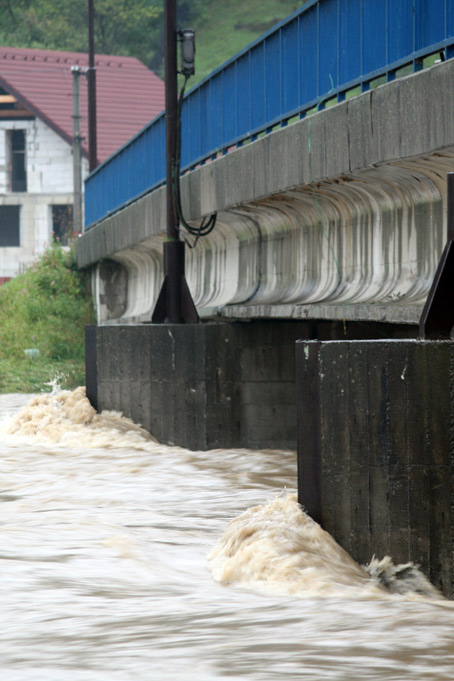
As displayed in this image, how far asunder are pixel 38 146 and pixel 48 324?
19635 millimetres

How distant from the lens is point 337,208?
36.7ft

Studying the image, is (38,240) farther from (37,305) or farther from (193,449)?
(193,449)

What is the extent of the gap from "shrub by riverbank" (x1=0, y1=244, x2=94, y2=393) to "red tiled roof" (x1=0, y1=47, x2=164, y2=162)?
15.1 m

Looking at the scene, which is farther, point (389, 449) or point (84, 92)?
point (84, 92)

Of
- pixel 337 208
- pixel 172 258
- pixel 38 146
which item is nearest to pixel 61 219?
pixel 38 146

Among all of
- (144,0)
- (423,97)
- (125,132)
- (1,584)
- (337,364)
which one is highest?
(144,0)

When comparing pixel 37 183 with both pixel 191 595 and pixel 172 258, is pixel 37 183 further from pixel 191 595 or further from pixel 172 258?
pixel 191 595

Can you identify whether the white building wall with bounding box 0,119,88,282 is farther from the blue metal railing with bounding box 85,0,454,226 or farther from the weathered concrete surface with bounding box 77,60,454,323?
the weathered concrete surface with bounding box 77,60,454,323

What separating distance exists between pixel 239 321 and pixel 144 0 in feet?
187

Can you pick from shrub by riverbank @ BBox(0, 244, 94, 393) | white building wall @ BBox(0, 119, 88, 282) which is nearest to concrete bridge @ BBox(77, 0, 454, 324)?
shrub by riverbank @ BBox(0, 244, 94, 393)

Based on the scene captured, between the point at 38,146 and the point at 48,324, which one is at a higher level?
the point at 38,146

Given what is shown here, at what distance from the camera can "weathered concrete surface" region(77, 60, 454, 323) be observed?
868 cm

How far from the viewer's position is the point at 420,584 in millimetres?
7129

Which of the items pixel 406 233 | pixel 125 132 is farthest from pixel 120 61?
pixel 406 233
